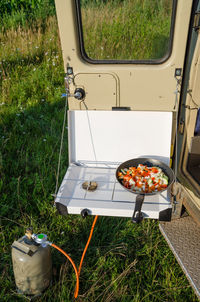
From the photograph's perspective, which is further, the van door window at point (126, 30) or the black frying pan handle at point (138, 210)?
the van door window at point (126, 30)

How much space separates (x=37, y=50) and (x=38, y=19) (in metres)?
1.16

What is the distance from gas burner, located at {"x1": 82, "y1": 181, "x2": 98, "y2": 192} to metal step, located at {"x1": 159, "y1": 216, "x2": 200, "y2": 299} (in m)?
0.87

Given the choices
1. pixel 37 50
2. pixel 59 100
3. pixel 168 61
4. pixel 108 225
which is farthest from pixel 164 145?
pixel 37 50

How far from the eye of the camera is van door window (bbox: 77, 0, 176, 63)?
7.91 ft

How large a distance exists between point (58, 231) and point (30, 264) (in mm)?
635

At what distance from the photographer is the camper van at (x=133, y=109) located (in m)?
2.34

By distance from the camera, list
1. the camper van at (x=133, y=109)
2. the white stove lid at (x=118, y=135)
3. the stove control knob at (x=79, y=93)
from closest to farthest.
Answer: the camper van at (x=133, y=109) → the stove control knob at (x=79, y=93) → the white stove lid at (x=118, y=135)

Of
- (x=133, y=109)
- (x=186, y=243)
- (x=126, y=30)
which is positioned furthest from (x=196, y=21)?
(x=186, y=243)

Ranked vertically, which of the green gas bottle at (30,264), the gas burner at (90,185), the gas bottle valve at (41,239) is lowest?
the green gas bottle at (30,264)

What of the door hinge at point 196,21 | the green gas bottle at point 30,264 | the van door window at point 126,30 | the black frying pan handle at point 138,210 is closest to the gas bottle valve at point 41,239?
the green gas bottle at point 30,264

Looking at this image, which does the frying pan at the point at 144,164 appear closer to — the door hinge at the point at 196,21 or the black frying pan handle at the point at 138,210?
the black frying pan handle at the point at 138,210

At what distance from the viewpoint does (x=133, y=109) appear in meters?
2.67

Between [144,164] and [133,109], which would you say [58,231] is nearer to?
[144,164]

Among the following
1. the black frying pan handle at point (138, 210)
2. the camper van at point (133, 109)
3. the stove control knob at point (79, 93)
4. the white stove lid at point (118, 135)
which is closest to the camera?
the black frying pan handle at point (138, 210)
